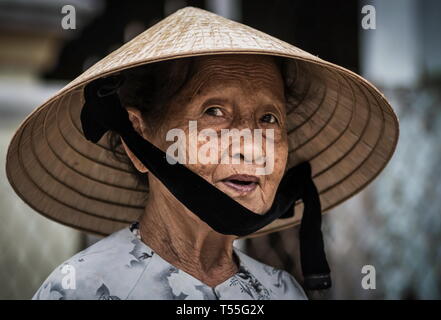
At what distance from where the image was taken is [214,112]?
1.75 metres

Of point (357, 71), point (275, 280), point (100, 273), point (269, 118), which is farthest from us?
point (357, 71)

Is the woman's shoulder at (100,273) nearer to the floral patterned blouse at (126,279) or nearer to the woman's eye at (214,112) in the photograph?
the floral patterned blouse at (126,279)

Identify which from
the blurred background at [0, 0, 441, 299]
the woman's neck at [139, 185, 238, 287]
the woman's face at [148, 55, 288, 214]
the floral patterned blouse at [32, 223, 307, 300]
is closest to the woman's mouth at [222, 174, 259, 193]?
the woman's face at [148, 55, 288, 214]

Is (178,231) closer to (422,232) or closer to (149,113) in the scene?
(149,113)

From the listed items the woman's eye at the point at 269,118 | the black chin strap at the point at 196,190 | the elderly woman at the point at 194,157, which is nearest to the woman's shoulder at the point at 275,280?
the elderly woman at the point at 194,157

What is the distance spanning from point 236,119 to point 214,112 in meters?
0.06

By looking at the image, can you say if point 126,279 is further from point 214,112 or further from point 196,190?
point 214,112

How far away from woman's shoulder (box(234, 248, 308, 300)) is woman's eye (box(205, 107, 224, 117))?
0.46 m

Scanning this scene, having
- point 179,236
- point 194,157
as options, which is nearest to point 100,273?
point 179,236

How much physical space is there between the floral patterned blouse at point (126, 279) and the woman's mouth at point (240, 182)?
25cm

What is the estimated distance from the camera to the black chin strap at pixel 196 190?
169 centimetres

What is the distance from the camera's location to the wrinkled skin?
1.72 metres

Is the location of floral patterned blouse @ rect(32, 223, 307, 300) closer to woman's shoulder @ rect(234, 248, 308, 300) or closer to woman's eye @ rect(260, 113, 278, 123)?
woman's shoulder @ rect(234, 248, 308, 300)

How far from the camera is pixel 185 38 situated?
1644 millimetres
